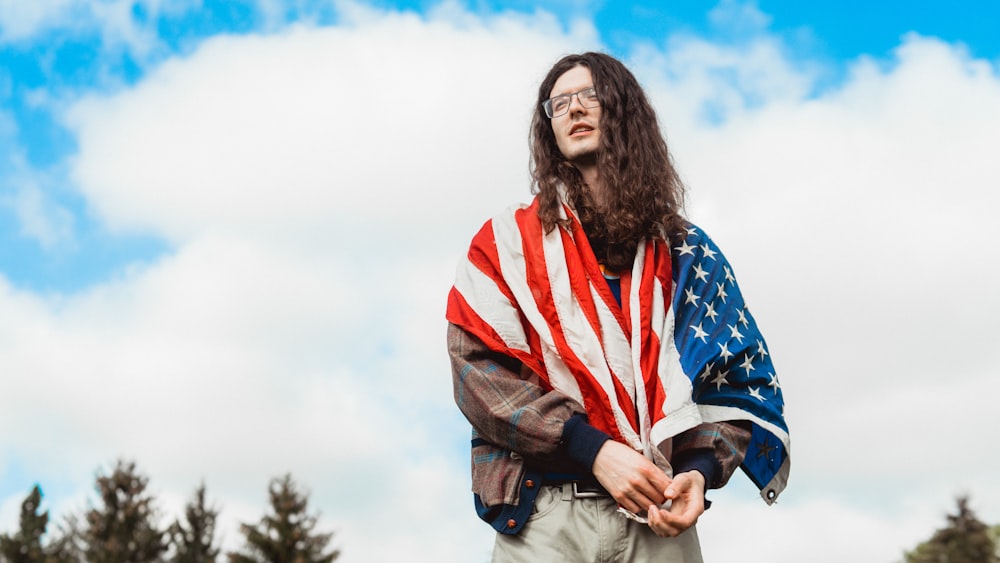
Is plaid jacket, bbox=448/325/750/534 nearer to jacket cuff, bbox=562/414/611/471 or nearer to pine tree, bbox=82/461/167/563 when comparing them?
jacket cuff, bbox=562/414/611/471

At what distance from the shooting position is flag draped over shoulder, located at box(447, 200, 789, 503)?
2891 millimetres

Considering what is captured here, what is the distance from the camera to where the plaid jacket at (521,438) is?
274 centimetres

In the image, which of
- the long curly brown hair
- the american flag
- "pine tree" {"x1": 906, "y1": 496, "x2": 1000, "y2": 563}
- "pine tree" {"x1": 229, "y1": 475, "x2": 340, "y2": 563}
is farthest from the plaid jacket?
"pine tree" {"x1": 229, "y1": 475, "x2": 340, "y2": 563}

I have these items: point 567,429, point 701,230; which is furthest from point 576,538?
point 701,230

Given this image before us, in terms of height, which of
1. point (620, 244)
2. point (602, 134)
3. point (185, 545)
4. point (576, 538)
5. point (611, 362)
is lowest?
point (576, 538)

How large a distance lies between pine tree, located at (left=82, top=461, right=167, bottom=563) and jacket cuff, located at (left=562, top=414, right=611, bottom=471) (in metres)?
35.4

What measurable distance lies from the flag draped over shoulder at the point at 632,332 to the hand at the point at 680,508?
0.10 m

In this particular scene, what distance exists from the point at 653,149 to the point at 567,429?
→ 126 centimetres

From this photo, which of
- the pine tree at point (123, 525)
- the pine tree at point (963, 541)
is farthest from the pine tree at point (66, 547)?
the pine tree at point (963, 541)

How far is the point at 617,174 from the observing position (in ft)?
10.9

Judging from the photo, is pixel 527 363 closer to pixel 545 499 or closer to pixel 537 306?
pixel 537 306

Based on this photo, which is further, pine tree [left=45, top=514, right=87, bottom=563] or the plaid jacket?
pine tree [left=45, top=514, right=87, bottom=563]

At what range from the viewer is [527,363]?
9.62ft

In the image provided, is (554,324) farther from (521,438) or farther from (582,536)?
(582,536)
